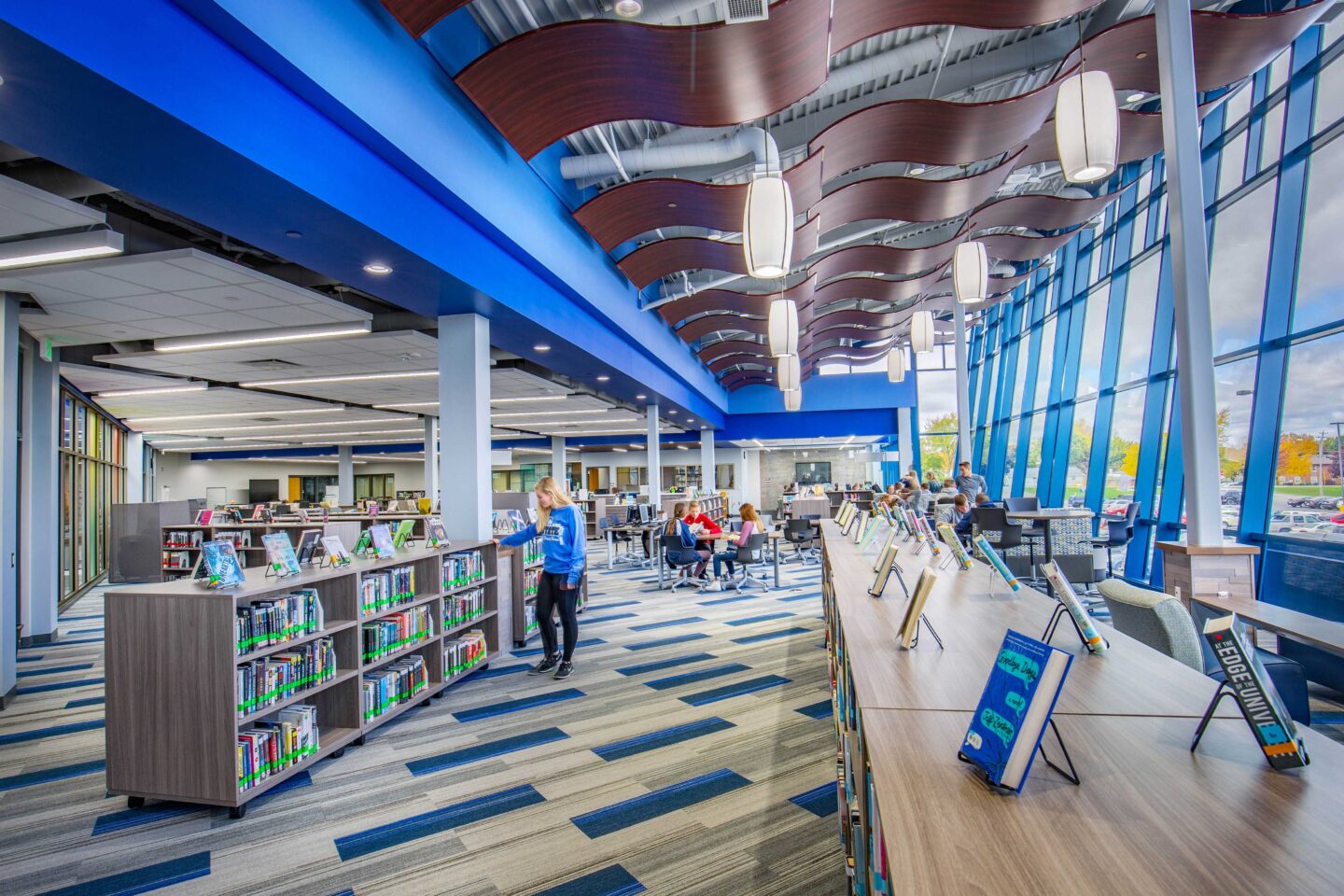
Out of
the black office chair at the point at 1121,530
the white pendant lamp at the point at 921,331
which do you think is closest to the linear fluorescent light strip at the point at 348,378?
the white pendant lamp at the point at 921,331

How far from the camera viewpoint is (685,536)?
8992 mm

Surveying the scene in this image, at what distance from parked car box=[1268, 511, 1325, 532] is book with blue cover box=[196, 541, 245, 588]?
7905 millimetres

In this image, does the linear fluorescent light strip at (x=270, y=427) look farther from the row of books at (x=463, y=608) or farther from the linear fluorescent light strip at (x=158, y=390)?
the row of books at (x=463, y=608)

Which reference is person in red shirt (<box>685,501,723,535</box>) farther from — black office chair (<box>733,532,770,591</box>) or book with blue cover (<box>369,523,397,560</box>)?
book with blue cover (<box>369,523,397,560</box>)

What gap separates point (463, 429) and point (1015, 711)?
5288 millimetres

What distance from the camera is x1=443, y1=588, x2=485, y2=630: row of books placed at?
5.30 meters

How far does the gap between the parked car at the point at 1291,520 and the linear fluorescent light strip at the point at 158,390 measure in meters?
13.2

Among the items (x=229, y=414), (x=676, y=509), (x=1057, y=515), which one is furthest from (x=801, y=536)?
(x=229, y=414)

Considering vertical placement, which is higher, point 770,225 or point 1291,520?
point 770,225

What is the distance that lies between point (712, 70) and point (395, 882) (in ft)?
14.6

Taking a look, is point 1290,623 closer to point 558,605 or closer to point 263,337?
point 558,605

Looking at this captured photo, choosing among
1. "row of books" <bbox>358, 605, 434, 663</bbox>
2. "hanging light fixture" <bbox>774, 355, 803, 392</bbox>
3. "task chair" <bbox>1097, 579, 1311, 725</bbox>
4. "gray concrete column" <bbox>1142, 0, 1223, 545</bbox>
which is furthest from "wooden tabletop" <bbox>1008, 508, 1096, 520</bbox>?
"row of books" <bbox>358, 605, 434, 663</bbox>

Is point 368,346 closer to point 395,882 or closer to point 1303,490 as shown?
point 395,882

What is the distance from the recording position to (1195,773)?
4.50 feet
